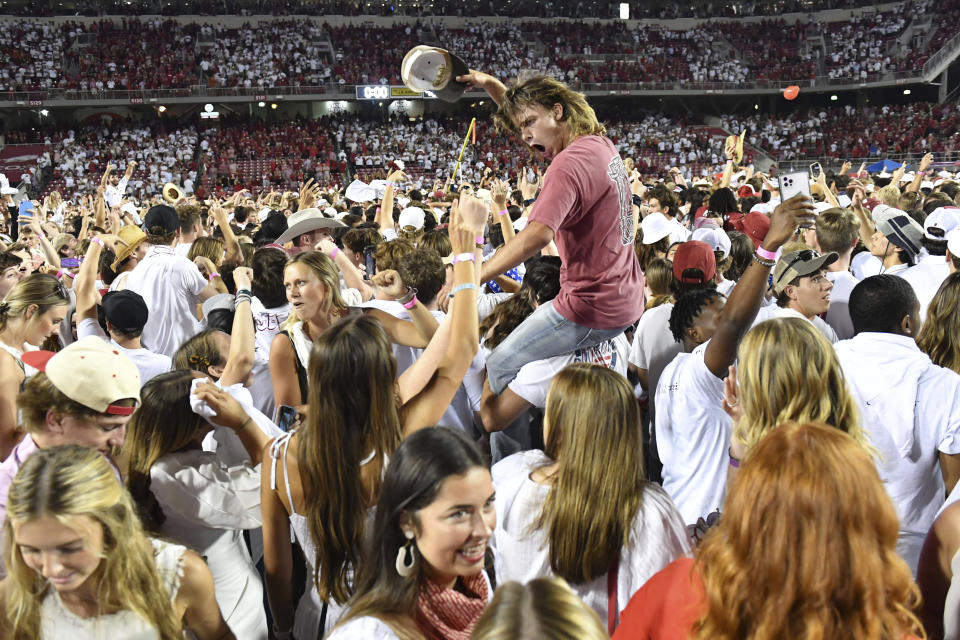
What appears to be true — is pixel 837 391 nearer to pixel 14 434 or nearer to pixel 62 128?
pixel 14 434

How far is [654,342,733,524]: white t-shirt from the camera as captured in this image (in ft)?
10.9

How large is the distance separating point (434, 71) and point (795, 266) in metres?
2.01

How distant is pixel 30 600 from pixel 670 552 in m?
1.67

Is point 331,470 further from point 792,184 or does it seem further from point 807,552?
point 792,184

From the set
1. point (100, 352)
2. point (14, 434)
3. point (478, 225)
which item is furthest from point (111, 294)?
point (478, 225)

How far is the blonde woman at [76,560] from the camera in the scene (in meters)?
2.01

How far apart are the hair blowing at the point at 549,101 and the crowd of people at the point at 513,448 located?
0.05 ft

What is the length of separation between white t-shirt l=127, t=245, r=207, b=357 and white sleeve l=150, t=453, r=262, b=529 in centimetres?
312

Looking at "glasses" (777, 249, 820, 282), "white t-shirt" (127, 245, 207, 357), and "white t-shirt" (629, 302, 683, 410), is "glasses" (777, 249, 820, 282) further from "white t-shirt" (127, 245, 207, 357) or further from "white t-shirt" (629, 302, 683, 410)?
"white t-shirt" (127, 245, 207, 357)

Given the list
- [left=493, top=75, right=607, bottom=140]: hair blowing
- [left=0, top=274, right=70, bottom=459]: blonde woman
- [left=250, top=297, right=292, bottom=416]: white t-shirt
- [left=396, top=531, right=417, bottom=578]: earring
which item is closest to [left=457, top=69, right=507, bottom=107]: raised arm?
[left=493, top=75, right=607, bottom=140]: hair blowing

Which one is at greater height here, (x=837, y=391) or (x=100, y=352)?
(x=100, y=352)

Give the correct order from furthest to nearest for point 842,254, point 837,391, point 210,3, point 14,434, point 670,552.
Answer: point 210,3 → point 842,254 → point 14,434 → point 837,391 → point 670,552

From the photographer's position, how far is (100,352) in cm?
274

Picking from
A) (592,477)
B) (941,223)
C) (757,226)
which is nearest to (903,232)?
(941,223)
